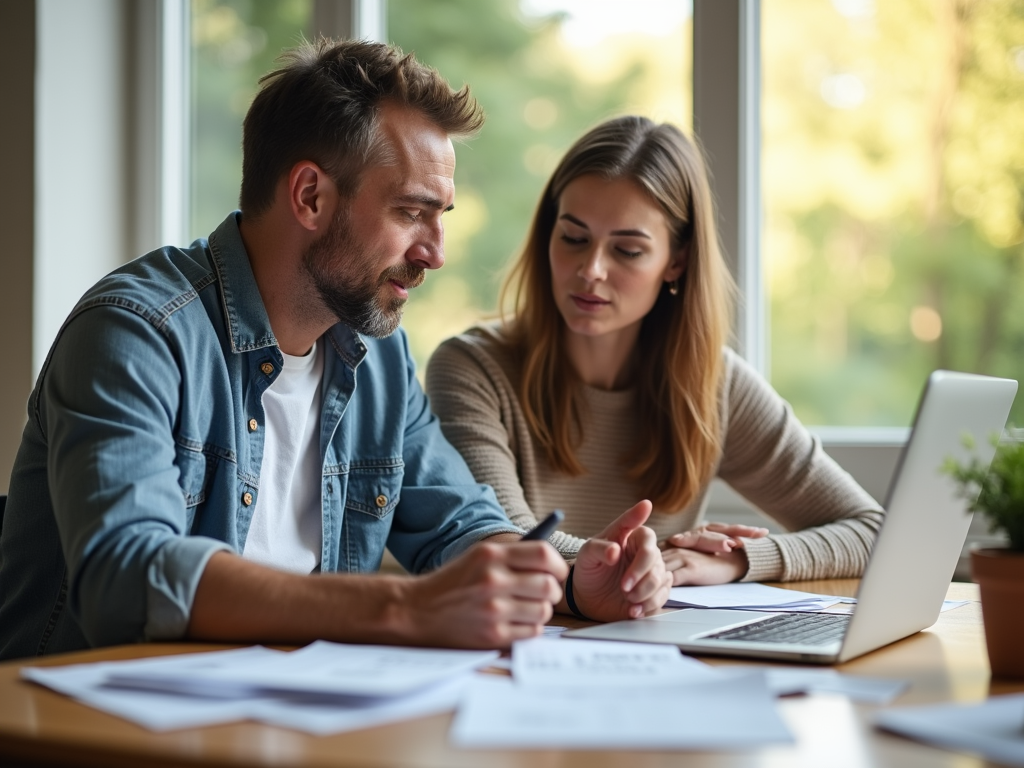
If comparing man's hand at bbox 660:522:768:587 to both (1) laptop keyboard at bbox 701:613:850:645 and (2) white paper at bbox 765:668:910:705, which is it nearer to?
(1) laptop keyboard at bbox 701:613:850:645

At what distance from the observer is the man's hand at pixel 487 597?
973 mm

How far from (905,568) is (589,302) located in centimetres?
94

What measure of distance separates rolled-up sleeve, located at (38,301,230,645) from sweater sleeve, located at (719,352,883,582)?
Answer: 3.26 feet

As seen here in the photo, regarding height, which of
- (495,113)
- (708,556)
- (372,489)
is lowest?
(708,556)

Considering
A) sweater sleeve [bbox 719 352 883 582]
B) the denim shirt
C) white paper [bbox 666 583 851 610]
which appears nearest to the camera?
the denim shirt

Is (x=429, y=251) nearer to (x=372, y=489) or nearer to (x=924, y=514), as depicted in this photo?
(x=372, y=489)

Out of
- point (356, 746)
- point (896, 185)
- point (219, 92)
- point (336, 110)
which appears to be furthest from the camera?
point (219, 92)

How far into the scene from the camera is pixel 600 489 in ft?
6.31

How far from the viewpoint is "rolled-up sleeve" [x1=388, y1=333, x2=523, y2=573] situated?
59.7 inches

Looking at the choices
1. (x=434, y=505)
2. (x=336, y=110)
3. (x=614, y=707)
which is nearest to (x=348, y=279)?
(x=336, y=110)

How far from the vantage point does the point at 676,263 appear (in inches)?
79.5

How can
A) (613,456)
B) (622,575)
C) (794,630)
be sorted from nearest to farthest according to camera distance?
(794,630) → (622,575) → (613,456)

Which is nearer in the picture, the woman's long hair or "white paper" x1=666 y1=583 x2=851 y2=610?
"white paper" x1=666 y1=583 x2=851 y2=610

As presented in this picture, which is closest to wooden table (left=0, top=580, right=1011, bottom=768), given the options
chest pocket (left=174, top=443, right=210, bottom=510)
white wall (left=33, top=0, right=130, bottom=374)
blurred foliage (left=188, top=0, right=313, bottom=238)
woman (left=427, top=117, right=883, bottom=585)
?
chest pocket (left=174, top=443, right=210, bottom=510)
